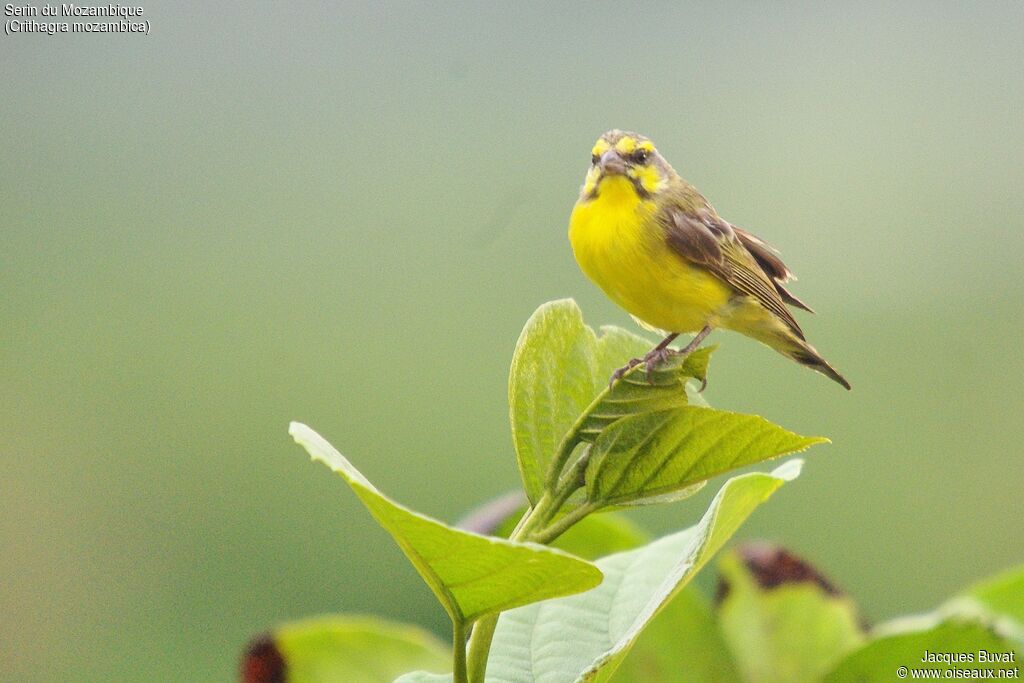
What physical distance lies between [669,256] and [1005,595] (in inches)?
37.4

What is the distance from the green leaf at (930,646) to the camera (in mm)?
1385

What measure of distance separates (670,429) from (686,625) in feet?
1.99

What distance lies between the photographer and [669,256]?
2330 millimetres

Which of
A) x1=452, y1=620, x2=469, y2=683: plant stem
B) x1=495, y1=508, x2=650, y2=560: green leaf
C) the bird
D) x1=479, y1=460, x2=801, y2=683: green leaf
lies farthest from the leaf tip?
the bird

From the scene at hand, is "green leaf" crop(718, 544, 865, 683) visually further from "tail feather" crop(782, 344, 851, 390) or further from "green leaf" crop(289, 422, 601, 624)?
"green leaf" crop(289, 422, 601, 624)

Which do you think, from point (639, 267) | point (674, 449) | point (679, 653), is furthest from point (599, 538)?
point (674, 449)

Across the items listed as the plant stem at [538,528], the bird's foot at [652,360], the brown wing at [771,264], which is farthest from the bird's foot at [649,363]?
the brown wing at [771,264]

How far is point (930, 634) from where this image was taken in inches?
56.0

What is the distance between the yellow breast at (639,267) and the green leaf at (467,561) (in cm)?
125

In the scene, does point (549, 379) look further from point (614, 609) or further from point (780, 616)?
A: point (780, 616)

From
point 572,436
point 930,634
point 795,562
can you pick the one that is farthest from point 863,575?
point 572,436

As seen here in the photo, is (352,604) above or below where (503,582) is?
below

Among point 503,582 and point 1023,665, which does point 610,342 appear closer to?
point 503,582

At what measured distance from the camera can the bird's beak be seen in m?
2.35
